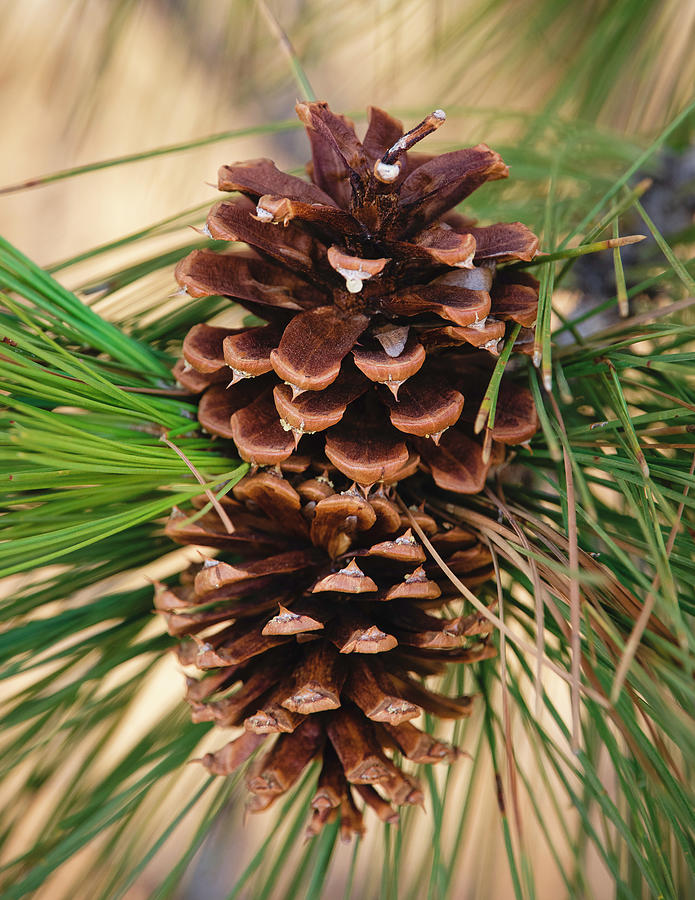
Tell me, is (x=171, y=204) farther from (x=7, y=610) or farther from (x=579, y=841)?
(x=579, y=841)

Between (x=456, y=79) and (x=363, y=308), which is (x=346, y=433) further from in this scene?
(x=456, y=79)

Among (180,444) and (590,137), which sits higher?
(590,137)

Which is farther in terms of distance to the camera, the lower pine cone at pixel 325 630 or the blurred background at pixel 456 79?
the blurred background at pixel 456 79

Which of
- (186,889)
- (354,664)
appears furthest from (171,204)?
(186,889)

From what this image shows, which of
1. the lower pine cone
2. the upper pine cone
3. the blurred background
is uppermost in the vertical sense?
the blurred background

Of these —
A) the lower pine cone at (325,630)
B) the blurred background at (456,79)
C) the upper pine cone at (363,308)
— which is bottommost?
the lower pine cone at (325,630)
